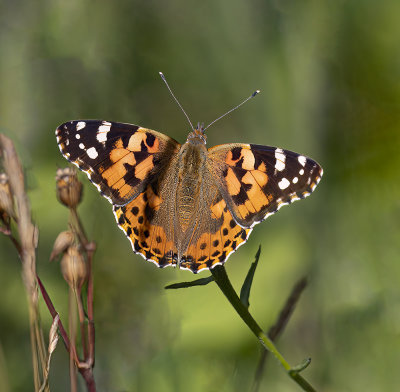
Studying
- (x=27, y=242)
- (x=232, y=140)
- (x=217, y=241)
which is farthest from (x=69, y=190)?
(x=232, y=140)

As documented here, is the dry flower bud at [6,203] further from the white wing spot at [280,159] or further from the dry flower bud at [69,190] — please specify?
the white wing spot at [280,159]

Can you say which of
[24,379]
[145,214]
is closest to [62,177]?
[145,214]

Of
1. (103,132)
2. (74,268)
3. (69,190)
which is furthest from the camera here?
(103,132)

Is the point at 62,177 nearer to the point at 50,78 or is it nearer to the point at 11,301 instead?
the point at 11,301

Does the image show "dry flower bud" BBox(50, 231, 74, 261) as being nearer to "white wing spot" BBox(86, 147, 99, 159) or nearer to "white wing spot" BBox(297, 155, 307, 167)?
"white wing spot" BBox(86, 147, 99, 159)

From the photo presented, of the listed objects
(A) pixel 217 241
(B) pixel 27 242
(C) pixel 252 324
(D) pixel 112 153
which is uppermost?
(D) pixel 112 153

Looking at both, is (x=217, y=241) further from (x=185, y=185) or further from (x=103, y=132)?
(x=103, y=132)

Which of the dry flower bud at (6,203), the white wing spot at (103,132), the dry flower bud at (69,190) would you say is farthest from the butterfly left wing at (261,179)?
the dry flower bud at (6,203)
